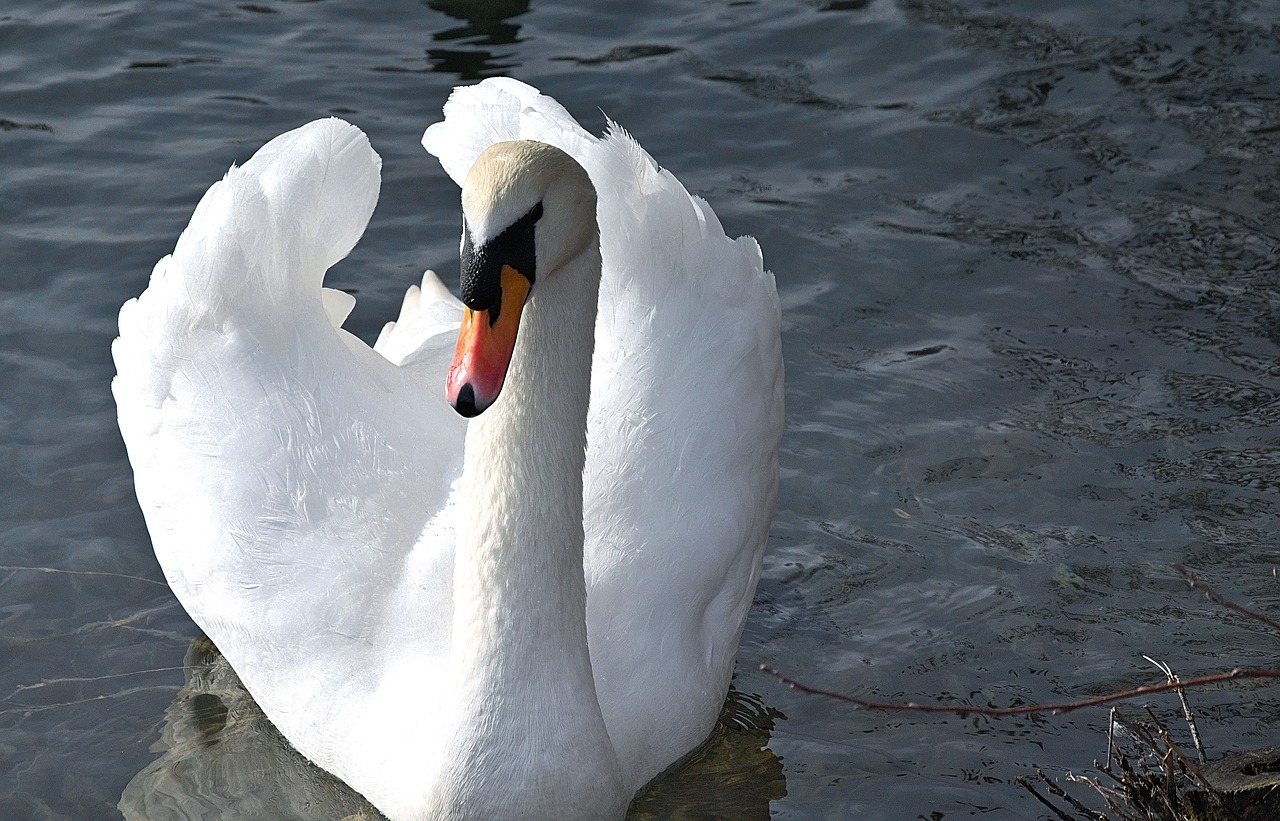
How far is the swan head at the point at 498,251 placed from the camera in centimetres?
368

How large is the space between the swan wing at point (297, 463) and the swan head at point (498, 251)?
118cm

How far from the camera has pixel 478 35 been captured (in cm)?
977

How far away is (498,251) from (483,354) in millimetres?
232

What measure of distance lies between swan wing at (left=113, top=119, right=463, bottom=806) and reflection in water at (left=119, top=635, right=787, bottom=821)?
9.4 inches

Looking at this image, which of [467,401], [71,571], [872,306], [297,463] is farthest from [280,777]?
[872,306]

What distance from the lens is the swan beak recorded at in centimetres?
365

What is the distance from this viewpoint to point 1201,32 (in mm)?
9797

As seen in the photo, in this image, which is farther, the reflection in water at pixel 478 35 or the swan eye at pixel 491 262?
the reflection in water at pixel 478 35

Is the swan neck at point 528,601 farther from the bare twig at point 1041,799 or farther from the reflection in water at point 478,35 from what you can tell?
the reflection in water at point 478,35

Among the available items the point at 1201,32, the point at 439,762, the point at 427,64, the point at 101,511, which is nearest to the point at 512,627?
the point at 439,762

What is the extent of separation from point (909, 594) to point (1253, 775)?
181cm

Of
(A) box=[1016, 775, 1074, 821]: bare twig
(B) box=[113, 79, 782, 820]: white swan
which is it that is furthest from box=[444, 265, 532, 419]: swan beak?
(A) box=[1016, 775, 1074, 821]: bare twig

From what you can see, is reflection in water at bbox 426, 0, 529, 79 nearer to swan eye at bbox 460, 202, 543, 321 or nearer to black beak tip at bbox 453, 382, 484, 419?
swan eye at bbox 460, 202, 543, 321

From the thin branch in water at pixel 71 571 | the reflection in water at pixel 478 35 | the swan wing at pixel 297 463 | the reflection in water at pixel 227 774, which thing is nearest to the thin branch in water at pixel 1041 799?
the swan wing at pixel 297 463
